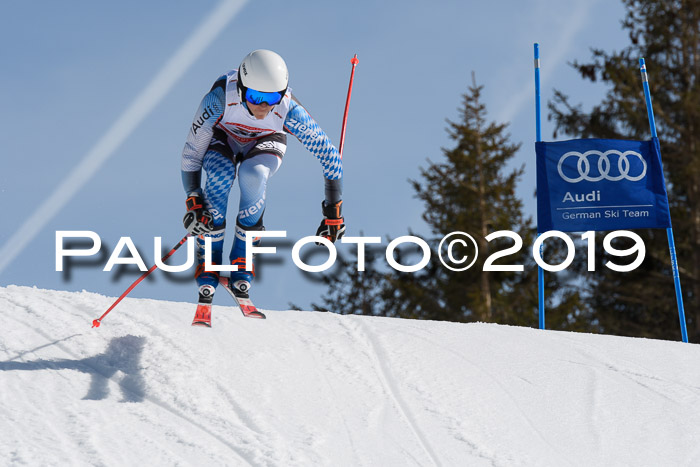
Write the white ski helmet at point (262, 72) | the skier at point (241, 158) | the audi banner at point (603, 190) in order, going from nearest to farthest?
the white ski helmet at point (262, 72), the skier at point (241, 158), the audi banner at point (603, 190)

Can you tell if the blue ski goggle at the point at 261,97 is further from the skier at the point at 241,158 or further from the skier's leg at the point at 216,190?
the skier's leg at the point at 216,190

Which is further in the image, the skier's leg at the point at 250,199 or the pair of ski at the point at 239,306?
the pair of ski at the point at 239,306

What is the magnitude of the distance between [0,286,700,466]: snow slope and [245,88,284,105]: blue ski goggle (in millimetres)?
1663

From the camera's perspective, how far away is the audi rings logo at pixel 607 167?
8.10 m

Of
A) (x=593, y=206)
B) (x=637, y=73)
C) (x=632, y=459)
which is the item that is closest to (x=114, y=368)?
(x=632, y=459)

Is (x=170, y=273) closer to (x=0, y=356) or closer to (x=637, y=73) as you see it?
(x=0, y=356)

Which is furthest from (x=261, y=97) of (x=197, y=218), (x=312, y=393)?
(x=312, y=393)

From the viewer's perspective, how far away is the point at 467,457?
3.91 metres

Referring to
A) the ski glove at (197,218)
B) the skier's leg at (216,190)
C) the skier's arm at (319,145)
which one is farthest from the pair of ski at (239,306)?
the skier's arm at (319,145)

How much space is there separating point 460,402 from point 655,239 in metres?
12.9

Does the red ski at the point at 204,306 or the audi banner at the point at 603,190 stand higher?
the audi banner at the point at 603,190

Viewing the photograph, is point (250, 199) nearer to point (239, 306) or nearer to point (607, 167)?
point (239, 306)

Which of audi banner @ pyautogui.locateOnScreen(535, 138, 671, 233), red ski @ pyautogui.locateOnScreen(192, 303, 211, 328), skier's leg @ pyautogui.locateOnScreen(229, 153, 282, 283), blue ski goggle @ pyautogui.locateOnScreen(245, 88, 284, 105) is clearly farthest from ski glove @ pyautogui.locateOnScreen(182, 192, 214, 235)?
audi banner @ pyautogui.locateOnScreen(535, 138, 671, 233)

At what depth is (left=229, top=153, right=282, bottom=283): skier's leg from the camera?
15.6 feet
